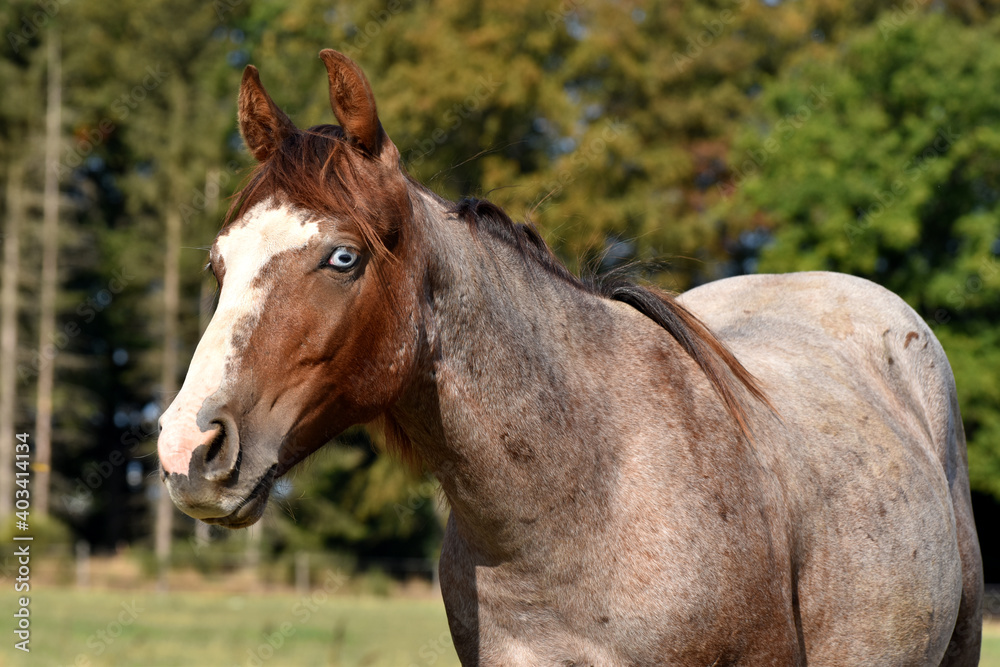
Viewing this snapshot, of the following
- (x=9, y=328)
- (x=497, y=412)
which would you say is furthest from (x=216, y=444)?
(x=9, y=328)

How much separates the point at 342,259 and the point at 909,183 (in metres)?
23.7

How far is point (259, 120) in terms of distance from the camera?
342 centimetres

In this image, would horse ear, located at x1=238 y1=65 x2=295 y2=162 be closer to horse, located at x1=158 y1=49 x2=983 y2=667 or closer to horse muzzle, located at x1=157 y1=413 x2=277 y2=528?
horse, located at x1=158 y1=49 x2=983 y2=667

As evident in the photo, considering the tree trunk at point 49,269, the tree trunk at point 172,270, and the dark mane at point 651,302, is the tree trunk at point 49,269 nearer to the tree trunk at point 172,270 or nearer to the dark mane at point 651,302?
the tree trunk at point 172,270

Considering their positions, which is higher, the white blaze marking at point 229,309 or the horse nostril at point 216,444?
the white blaze marking at point 229,309

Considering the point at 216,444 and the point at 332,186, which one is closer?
the point at 216,444

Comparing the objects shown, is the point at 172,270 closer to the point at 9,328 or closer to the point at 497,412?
the point at 9,328

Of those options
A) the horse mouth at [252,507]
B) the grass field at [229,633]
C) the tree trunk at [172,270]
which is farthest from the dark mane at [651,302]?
the tree trunk at [172,270]

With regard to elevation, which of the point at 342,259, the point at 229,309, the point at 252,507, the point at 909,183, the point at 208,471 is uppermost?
the point at 909,183

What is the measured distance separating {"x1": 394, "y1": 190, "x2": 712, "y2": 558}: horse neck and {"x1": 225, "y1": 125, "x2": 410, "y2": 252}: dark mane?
0.61 feet

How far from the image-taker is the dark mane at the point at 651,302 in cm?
→ 365

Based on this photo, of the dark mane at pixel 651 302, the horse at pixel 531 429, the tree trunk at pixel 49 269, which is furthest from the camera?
the tree trunk at pixel 49 269

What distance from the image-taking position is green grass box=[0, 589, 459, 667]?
9555 mm

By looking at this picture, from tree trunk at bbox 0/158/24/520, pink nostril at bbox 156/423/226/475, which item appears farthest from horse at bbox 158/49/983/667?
tree trunk at bbox 0/158/24/520
